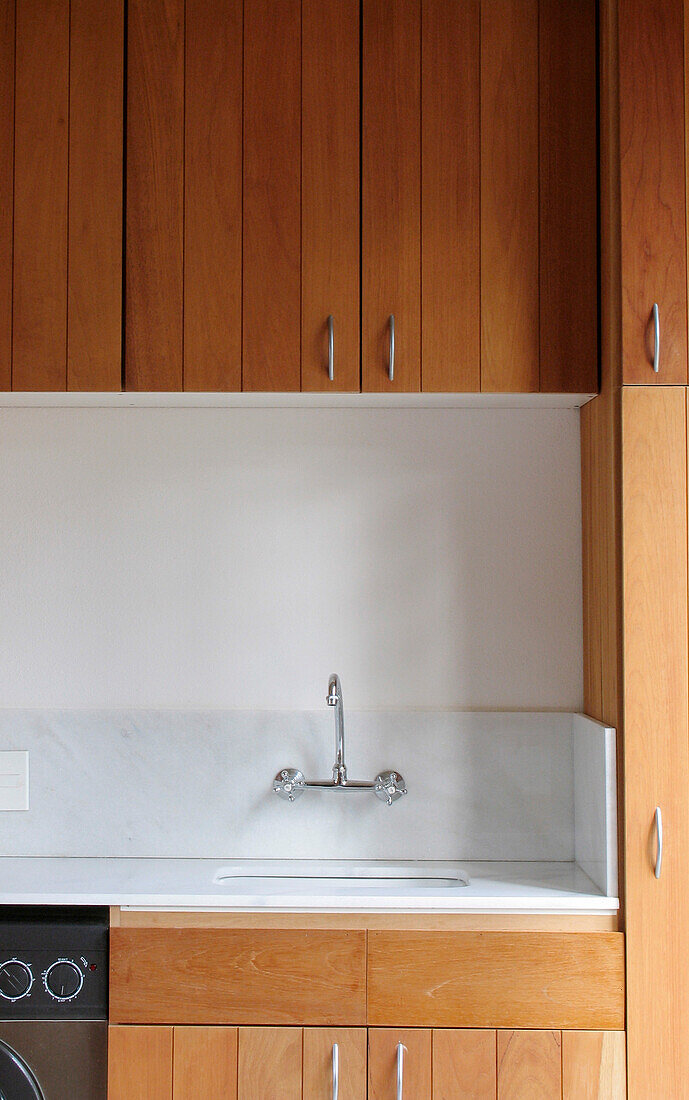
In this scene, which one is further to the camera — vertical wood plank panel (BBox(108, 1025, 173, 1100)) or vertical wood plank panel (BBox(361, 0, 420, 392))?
vertical wood plank panel (BBox(361, 0, 420, 392))

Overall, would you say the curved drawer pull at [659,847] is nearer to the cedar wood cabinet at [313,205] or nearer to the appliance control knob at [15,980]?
the cedar wood cabinet at [313,205]

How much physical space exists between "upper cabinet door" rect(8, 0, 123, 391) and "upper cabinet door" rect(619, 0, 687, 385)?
1047 mm

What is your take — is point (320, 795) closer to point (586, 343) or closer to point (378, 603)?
point (378, 603)

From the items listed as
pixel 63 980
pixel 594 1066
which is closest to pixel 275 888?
pixel 63 980

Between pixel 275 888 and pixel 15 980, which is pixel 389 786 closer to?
pixel 275 888

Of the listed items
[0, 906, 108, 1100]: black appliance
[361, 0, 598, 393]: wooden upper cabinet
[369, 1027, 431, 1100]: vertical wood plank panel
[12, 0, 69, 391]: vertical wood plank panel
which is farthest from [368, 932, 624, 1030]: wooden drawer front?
[12, 0, 69, 391]: vertical wood plank panel

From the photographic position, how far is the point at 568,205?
2.04 meters

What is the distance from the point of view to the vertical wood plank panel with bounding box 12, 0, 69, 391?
2043mm

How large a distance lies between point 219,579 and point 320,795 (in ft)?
1.84

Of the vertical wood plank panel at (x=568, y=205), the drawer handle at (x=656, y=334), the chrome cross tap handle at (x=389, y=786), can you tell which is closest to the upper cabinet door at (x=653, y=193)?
the drawer handle at (x=656, y=334)

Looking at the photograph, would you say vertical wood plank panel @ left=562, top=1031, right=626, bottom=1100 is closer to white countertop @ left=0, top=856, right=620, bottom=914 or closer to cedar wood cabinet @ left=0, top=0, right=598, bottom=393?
white countertop @ left=0, top=856, right=620, bottom=914

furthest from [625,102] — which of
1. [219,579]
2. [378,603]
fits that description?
[219,579]

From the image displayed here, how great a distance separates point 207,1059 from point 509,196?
183 cm

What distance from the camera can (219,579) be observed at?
2305 millimetres
